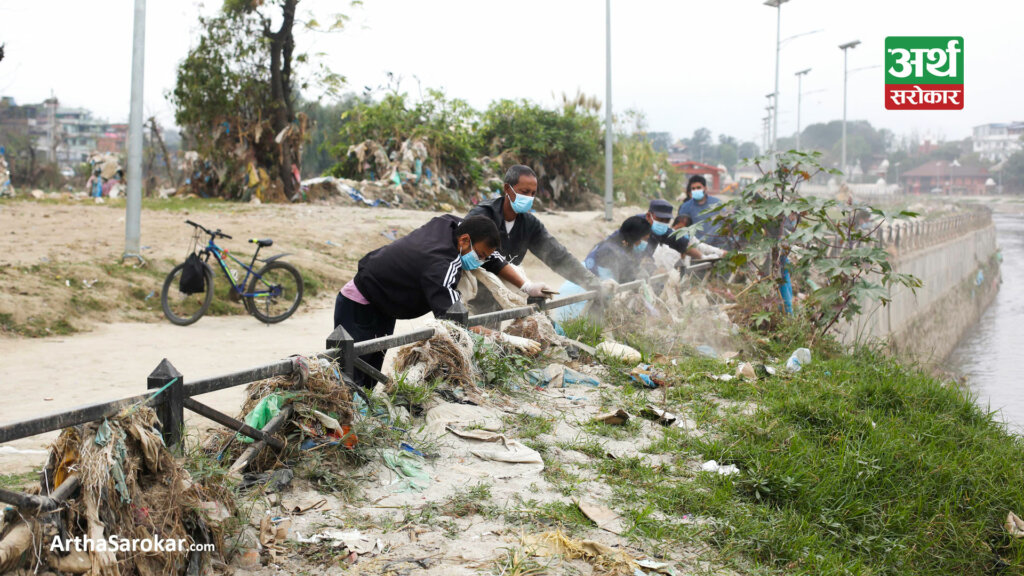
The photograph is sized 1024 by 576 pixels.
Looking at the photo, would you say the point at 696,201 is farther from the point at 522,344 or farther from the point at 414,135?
the point at 414,135

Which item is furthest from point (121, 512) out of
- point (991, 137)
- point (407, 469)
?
point (991, 137)

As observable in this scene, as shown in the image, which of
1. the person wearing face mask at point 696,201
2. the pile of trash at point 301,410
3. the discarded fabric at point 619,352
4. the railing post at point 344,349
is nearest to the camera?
the pile of trash at point 301,410

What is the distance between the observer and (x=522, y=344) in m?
4.93

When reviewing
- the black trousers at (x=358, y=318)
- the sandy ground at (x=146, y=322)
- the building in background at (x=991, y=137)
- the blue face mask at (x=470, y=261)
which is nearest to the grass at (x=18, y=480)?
the sandy ground at (x=146, y=322)

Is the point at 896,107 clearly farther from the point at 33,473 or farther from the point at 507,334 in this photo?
the point at 33,473

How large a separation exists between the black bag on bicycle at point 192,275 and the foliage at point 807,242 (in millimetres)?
5250

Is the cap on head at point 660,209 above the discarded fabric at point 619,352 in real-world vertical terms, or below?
above

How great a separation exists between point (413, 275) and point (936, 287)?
21.3 m

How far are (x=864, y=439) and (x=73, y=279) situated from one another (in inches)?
309

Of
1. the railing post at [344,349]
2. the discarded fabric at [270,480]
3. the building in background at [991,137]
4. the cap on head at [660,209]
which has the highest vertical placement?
the building in background at [991,137]

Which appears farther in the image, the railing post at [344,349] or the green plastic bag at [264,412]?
the railing post at [344,349]

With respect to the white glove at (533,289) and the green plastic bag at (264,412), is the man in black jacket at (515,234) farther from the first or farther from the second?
the green plastic bag at (264,412)

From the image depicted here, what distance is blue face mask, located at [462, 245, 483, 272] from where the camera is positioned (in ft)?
14.0

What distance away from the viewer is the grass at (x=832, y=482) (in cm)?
307
